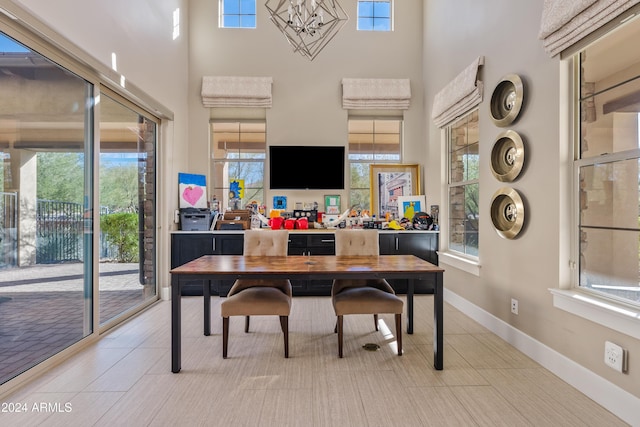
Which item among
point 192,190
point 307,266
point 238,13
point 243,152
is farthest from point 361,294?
point 238,13

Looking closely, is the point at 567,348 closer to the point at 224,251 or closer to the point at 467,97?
the point at 467,97

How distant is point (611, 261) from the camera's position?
199cm

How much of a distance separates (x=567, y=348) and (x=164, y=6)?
5107mm

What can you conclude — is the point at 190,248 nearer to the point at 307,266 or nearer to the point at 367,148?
the point at 307,266

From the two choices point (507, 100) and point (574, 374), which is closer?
point (574, 374)

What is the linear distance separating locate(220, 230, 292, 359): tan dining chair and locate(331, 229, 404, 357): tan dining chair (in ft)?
1.32

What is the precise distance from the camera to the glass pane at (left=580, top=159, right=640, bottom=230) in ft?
6.11

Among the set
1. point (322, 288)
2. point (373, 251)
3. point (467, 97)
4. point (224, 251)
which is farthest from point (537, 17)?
point (224, 251)

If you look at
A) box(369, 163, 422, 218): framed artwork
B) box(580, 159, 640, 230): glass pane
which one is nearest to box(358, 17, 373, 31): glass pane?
box(369, 163, 422, 218): framed artwork

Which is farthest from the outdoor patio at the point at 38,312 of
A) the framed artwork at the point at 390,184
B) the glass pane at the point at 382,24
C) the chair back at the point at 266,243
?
the glass pane at the point at 382,24

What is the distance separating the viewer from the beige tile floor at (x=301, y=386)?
1.81m

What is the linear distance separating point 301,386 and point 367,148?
3.62m

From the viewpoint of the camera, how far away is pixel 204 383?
7.10 ft

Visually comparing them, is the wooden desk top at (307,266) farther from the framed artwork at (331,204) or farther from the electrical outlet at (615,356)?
the framed artwork at (331,204)
